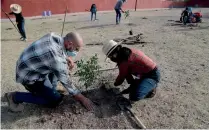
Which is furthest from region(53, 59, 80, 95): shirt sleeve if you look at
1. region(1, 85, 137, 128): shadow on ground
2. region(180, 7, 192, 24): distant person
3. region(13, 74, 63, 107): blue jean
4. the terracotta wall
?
the terracotta wall

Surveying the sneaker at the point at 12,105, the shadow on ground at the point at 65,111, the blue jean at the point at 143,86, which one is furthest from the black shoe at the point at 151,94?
the sneaker at the point at 12,105

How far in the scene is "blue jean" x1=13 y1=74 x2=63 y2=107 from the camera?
4.07 metres

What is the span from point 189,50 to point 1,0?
17.3m

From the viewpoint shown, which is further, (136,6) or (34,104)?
(136,6)

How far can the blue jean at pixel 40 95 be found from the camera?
13.4 ft

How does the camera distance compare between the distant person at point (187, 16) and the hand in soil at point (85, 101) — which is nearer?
the hand in soil at point (85, 101)

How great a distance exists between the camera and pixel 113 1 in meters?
26.5

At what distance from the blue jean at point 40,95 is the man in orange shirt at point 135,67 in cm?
113

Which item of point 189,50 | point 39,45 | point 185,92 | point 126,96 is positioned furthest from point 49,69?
point 189,50

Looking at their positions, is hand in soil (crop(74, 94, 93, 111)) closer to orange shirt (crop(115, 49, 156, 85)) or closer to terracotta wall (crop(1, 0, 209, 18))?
orange shirt (crop(115, 49, 156, 85))

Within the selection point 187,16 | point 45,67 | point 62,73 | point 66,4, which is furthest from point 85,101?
point 66,4

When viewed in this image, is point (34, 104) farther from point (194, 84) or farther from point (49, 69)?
point (194, 84)

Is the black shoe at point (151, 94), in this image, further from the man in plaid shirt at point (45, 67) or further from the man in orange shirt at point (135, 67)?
the man in plaid shirt at point (45, 67)

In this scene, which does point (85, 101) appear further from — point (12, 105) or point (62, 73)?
point (12, 105)
